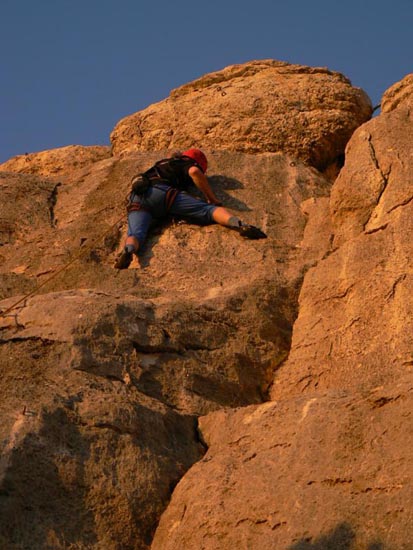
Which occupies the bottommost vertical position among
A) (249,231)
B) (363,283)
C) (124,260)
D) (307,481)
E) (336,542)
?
(336,542)

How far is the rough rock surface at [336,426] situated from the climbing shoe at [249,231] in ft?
2.37

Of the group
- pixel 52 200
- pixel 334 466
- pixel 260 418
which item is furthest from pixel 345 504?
pixel 52 200

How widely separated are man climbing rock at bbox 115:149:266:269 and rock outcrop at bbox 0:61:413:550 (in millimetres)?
137

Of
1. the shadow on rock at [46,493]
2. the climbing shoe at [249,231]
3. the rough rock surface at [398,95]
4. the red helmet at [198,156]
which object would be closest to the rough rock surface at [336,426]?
the shadow on rock at [46,493]

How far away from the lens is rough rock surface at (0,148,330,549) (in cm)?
797

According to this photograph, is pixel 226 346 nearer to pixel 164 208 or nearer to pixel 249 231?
pixel 249 231

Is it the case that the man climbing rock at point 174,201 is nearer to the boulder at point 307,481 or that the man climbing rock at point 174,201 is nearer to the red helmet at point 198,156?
the red helmet at point 198,156

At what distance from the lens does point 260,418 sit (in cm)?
846

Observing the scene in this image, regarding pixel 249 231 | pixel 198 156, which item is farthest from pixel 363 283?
pixel 198 156

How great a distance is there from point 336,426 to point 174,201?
14.0 feet

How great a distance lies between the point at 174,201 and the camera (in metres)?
11.6

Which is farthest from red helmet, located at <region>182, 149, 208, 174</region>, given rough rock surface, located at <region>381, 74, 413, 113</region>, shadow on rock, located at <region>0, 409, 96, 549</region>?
shadow on rock, located at <region>0, 409, 96, 549</region>

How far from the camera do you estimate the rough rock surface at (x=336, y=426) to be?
23.9 feet

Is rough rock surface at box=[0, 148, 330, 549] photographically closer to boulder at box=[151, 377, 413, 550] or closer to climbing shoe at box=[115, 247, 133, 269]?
climbing shoe at box=[115, 247, 133, 269]
